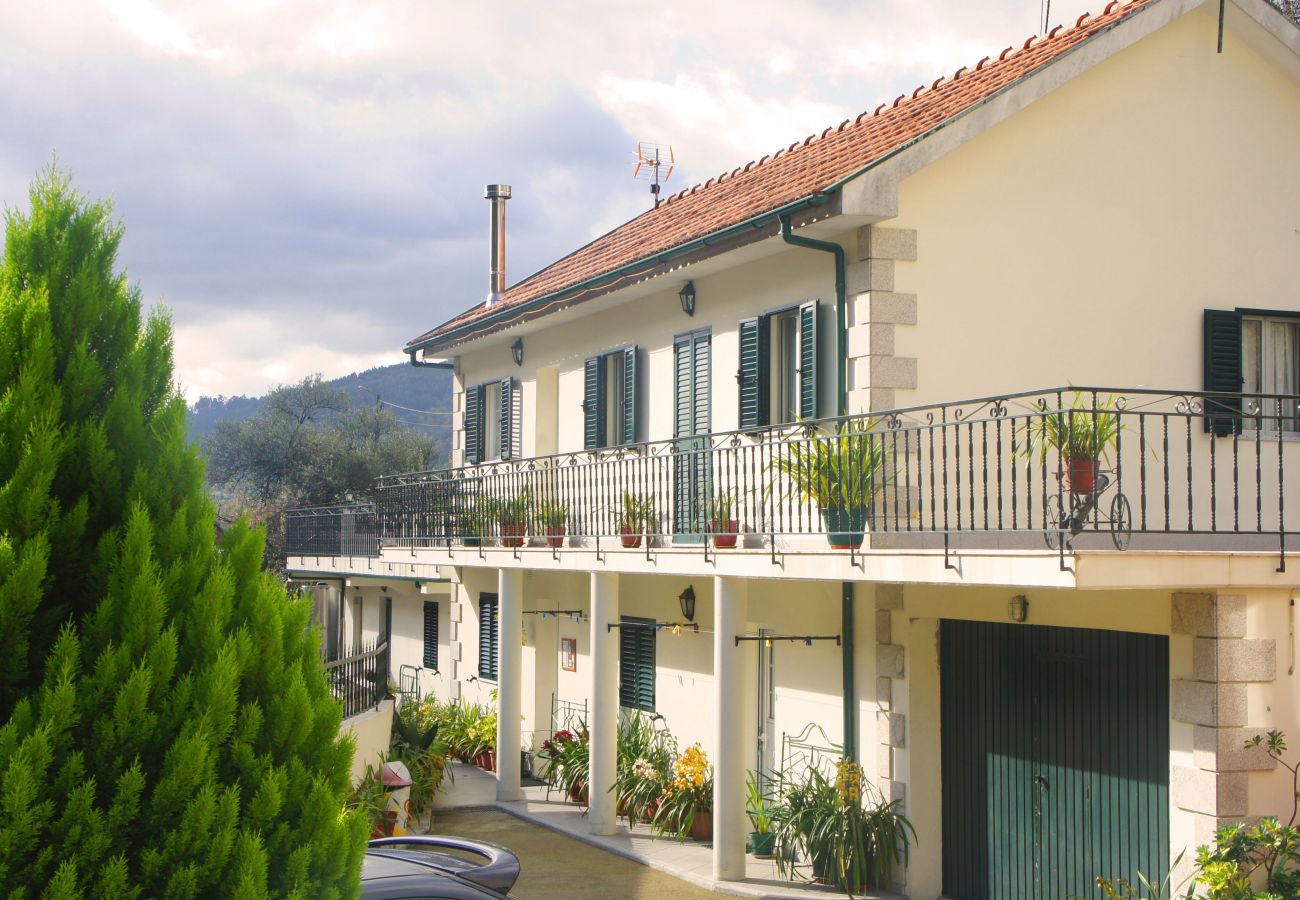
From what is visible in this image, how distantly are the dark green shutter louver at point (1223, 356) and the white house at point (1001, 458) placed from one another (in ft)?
0.12

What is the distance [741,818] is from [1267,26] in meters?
8.78

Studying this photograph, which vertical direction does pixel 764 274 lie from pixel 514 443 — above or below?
above

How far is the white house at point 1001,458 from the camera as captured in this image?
32.7 feet

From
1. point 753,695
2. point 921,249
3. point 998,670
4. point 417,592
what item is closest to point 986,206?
point 921,249

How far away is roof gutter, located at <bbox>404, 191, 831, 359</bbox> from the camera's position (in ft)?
40.9

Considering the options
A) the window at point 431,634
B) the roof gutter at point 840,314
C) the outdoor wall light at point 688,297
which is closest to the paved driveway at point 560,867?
the roof gutter at point 840,314

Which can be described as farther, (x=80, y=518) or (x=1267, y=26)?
(x=1267, y=26)

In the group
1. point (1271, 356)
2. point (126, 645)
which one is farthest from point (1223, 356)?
point (126, 645)

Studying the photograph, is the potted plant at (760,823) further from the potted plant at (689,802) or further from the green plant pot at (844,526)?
the green plant pot at (844,526)

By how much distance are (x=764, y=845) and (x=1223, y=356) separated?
20.8ft

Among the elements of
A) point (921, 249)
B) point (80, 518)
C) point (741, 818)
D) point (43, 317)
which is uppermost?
point (921, 249)

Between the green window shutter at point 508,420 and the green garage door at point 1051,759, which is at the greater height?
the green window shutter at point 508,420

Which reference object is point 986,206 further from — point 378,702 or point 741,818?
point 378,702

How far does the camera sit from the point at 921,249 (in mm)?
12672
